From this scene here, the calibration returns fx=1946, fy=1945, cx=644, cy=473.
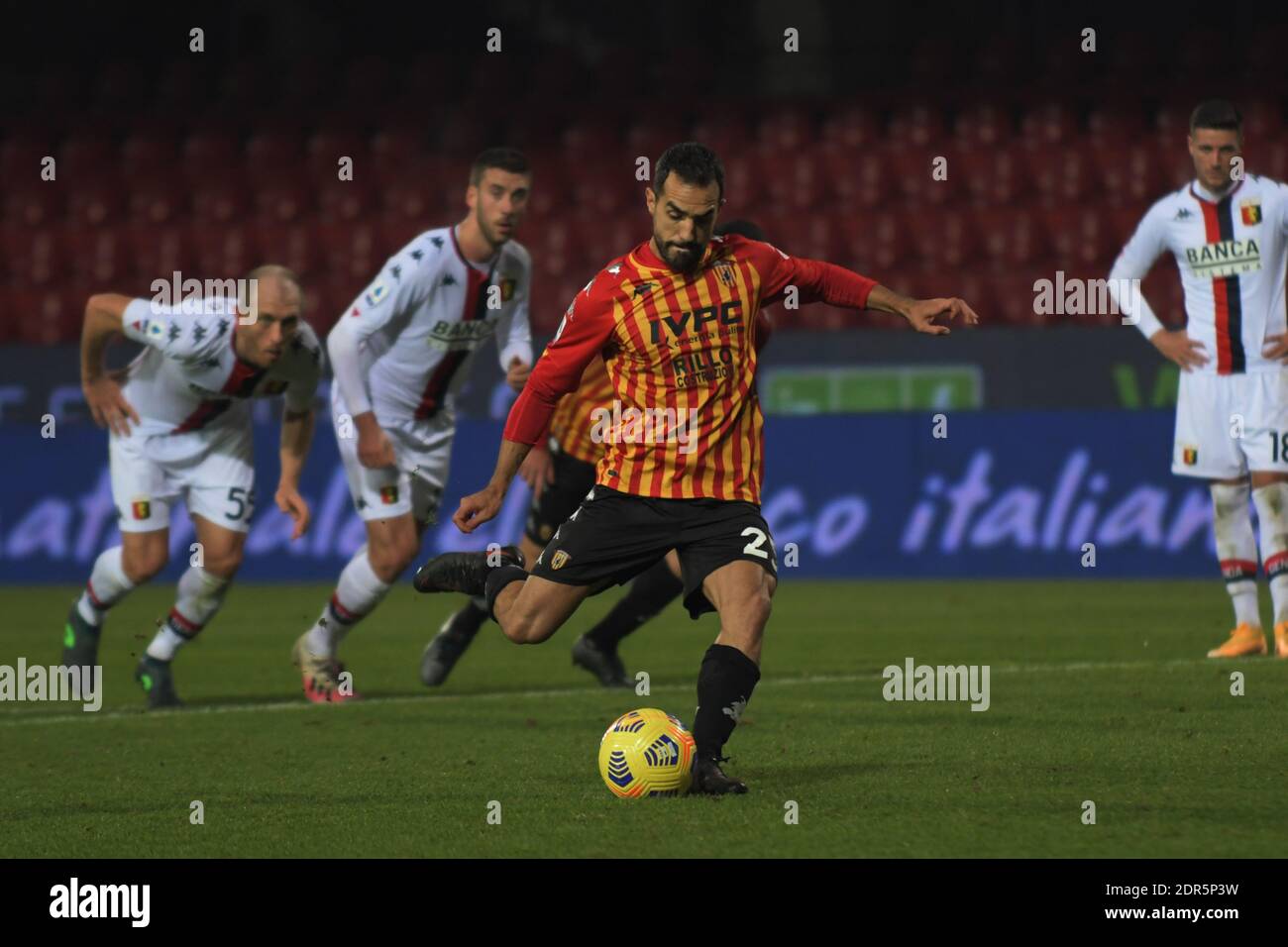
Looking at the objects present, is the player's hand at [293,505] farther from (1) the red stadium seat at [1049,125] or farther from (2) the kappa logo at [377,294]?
(1) the red stadium seat at [1049,125]

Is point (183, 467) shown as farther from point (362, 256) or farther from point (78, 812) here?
point (362, 256)

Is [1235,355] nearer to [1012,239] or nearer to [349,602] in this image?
[349,602]

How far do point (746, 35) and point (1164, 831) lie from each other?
1604 centimetres

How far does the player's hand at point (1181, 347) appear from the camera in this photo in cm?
903

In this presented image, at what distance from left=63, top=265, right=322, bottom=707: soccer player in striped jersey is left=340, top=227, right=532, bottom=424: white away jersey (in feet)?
1.34

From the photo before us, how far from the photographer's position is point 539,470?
8812 millimetres

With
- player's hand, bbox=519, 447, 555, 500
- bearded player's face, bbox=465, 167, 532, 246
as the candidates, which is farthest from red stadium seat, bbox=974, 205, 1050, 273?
bearded player's face, bbox=465, 167, 532, 246

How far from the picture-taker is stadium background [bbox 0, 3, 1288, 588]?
46.8 feet

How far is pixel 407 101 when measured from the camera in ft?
63.8

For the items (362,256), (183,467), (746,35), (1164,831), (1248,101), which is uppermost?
(746,35)

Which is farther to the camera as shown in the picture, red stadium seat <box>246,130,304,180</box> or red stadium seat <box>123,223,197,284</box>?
red stadium seat <box>246,130,304,180</box>

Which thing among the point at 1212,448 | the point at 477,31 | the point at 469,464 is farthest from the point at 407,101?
the point at 1212,448

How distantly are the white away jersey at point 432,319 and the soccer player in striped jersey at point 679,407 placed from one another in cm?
265

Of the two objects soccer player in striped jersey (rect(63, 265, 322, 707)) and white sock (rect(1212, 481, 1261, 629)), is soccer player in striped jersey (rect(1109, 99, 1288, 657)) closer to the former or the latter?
white sock (rect(1212, 481, 1261, 629))
